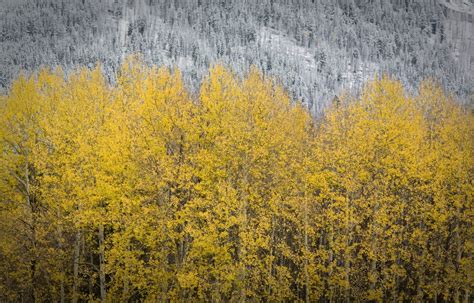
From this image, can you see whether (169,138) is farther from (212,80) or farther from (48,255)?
(48,255)

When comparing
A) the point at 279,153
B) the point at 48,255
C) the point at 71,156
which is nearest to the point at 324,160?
the point at 279,153

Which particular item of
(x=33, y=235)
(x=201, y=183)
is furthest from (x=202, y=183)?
(x=33, y=235)

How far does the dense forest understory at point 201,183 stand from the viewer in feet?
60.6

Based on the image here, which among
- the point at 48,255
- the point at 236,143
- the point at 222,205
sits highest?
the point at 236,143

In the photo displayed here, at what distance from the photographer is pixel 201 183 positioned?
60.4ft

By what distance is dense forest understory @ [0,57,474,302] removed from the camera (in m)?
18.5

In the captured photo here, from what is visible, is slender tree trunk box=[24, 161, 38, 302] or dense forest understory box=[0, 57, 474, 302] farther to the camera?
slender tree trunk box=[24, 161, 38, 302]

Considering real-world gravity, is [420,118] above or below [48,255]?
above

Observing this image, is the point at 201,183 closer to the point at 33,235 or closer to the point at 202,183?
the point at 202,183

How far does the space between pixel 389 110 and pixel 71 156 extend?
15414 mm

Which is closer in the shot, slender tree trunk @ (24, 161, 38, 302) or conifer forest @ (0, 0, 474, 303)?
conifer forest @ (0, 0, 474, 303)

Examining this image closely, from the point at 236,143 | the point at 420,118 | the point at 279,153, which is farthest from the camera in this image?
the point at 420,118

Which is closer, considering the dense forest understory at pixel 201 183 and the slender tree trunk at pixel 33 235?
the dense forest understory at pixel 201 183

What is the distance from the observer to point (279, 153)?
2122 centimetres
